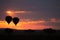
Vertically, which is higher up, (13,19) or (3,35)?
(13,19)

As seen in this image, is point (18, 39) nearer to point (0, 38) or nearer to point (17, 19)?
point (0, 38)

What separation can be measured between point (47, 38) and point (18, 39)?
17.9 ft

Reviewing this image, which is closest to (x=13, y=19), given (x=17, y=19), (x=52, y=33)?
(x=17, y=19)

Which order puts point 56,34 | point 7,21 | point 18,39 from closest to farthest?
point 18,39 < point 56,34 < point 7,21

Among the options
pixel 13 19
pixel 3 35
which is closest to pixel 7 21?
pixel 13 19

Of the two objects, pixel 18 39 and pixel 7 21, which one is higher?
pixel 7 21

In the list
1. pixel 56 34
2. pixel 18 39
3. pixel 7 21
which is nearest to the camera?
pixel 18 39

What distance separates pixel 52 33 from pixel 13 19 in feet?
76.6

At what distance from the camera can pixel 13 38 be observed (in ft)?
192

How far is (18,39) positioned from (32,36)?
4.01m

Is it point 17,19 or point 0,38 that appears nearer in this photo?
point 0,38

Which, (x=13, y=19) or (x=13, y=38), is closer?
(x=13, y=38)

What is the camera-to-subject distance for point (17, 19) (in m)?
84.2

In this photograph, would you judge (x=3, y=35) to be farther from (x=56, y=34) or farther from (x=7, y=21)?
(x=7, y=21)
